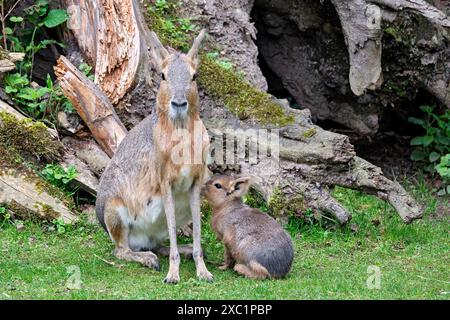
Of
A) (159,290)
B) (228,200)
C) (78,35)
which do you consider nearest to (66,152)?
(78,35)

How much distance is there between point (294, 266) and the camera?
25.9ft

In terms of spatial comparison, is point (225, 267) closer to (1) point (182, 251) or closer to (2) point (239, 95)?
(1) point (182, 251)

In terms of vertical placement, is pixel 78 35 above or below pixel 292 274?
above

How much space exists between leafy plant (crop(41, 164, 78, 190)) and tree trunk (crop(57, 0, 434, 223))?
0.45 m

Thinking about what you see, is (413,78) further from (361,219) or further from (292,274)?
(292,274)

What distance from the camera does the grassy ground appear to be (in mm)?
6855

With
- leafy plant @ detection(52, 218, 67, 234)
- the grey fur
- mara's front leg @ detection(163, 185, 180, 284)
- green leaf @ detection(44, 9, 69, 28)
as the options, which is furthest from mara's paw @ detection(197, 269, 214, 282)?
green leaf @ detection(44, 9, 69, 28)

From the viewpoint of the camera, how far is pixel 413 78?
1081 centimetres

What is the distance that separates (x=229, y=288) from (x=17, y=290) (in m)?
1.67

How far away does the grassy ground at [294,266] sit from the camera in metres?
6.86

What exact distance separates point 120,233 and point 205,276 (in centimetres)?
112

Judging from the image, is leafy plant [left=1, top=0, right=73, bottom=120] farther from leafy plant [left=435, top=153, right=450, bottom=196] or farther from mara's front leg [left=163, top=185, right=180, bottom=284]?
leafy plant [left=435, top=153, right=450, bottom=196]

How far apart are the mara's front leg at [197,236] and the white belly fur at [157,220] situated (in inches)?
2.6

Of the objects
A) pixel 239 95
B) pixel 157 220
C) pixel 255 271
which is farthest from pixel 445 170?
pixel 157 220
